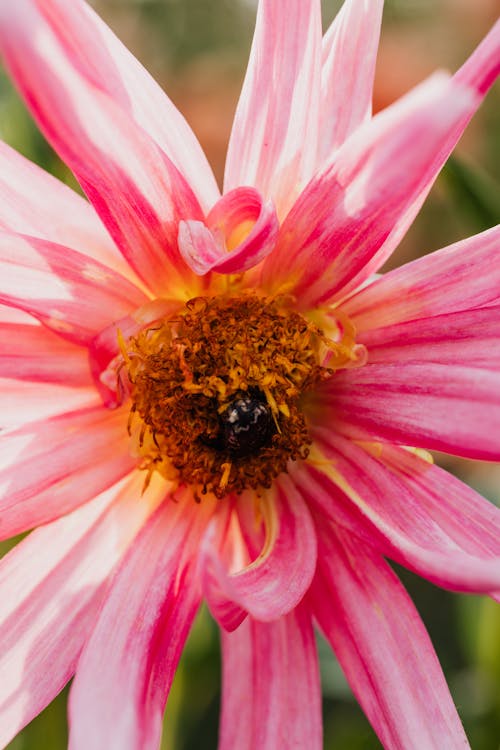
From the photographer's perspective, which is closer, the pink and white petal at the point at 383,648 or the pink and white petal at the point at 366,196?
the pink and white petal at the point at 366,196

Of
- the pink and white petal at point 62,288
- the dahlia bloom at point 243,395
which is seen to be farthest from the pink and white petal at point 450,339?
the pink and white petal at point 62,288

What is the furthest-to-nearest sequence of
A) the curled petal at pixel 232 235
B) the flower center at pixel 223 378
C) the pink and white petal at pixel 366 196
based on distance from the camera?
the flower center at pixel 223 378 → the curled petal at pixel 232 235 → the pink and white petal at pixel 366 196

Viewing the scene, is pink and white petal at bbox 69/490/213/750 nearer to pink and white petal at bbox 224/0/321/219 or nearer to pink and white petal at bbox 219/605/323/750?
pink and white petal at bbox 219/605/323/750

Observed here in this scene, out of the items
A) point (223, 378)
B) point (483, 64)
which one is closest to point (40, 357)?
point (223, 378)

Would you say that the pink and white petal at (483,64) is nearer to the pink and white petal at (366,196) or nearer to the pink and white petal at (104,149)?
the pink and white petal at (366,196)

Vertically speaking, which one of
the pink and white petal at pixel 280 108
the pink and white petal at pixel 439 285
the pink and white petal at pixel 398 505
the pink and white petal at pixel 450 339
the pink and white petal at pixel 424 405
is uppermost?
the pink and white petal at pixel 280 108

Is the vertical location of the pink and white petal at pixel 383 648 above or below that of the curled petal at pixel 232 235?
below

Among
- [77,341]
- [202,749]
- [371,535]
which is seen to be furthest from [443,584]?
[202,749]

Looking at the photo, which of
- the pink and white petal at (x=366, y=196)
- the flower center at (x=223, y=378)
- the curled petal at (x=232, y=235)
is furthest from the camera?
the flower center at (x=223, y=378)
